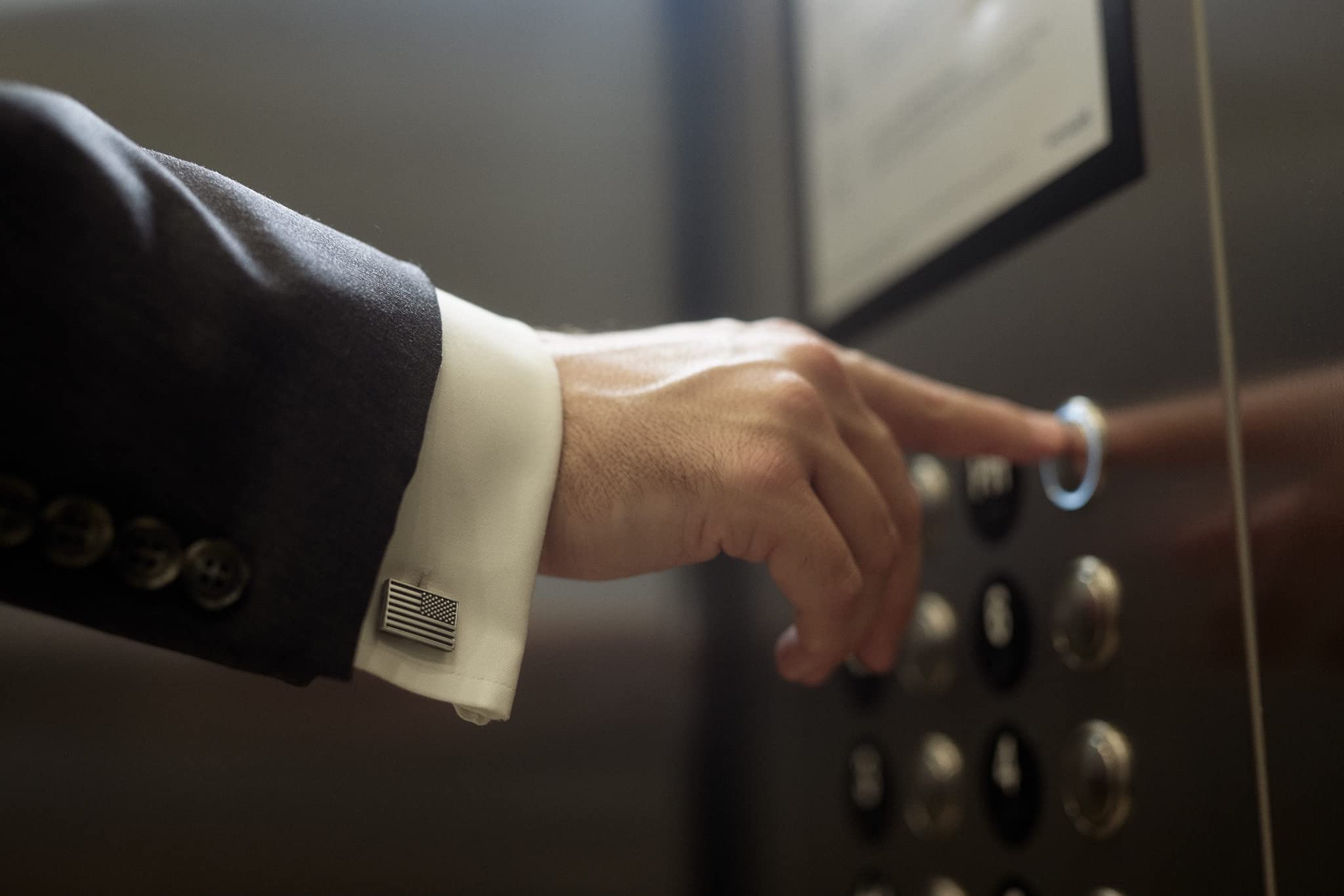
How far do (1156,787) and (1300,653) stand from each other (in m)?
0.09

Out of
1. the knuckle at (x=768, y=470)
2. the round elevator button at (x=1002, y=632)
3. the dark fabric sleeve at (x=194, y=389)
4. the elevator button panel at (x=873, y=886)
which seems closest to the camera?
the dark fabric sleeve at (x=194, y=389)

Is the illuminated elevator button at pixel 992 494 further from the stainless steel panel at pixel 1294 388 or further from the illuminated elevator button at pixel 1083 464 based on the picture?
the stainless steel panel at pixel 1294 388

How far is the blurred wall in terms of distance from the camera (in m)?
0.62

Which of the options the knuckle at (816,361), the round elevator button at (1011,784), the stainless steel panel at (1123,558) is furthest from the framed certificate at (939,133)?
the round elevator button at (1011,784)

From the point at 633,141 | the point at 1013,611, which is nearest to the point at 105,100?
the point at 633,141

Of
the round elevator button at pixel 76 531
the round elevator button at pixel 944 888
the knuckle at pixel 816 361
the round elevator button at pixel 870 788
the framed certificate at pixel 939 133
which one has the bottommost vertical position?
the round elevator button at pixel 944 888

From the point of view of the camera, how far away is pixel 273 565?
34 cm

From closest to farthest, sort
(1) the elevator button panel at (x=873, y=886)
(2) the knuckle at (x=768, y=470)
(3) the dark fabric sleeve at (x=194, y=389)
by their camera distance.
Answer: (3) the dark fabric sleeve at (x=194, y=389)
(2) the knuckle at (x=768, y=470)
(1) the elevator button panel at (x=873, y=886)

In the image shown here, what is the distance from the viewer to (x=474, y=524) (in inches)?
15.4

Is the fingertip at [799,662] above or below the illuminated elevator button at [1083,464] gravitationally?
below

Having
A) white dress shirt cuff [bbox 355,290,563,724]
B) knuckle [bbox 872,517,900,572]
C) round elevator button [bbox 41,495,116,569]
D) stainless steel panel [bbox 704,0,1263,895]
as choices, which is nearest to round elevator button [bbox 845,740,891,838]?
stainless steel panel [bbox 704,0,1263,895]

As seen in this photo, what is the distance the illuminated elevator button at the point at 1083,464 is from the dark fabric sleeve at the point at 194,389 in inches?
10.8

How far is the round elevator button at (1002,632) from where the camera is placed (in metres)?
0.51

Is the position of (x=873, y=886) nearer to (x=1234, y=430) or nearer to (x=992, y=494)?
(x=992, y=494)
